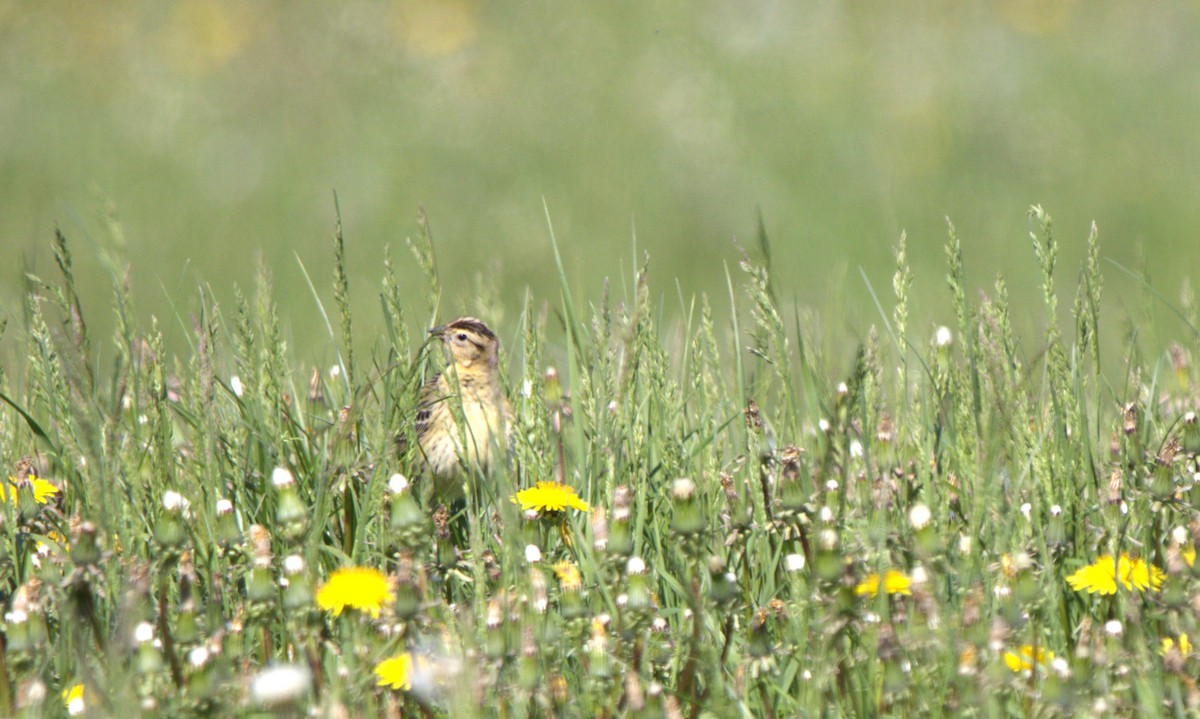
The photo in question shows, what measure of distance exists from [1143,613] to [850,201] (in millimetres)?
8220

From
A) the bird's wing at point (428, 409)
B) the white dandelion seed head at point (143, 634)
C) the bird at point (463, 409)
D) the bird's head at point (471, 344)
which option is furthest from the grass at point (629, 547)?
the bird's head at point (471, 344)

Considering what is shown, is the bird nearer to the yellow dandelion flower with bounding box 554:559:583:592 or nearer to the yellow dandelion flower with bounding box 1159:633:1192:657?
the yellow dandelion flower with bounding box 554:559:583:592

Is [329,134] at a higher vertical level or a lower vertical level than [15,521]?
higher

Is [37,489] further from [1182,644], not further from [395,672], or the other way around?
[1182,644]

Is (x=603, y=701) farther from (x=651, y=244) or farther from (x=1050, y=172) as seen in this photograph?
(x=1050, y=172)

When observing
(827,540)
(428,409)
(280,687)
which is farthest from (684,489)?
(428,409)

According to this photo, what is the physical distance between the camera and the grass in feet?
7.31

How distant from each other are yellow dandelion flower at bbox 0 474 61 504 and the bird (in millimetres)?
887

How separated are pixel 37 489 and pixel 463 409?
1087 millimetres

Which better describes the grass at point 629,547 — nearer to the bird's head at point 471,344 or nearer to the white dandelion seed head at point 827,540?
the white dandelion seed head at point 827,540

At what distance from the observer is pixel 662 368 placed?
3.09 metres

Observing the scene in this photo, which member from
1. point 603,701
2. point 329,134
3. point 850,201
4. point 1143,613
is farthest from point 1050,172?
point 603,701

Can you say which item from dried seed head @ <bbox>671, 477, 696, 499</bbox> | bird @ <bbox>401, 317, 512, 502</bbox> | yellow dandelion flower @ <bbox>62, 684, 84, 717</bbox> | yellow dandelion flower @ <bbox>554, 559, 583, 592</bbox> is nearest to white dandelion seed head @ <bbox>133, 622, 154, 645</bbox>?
yellow dandelion flower @ <bbox>62, 684, 84, 717</bbox>

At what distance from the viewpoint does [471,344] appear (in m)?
5.40
